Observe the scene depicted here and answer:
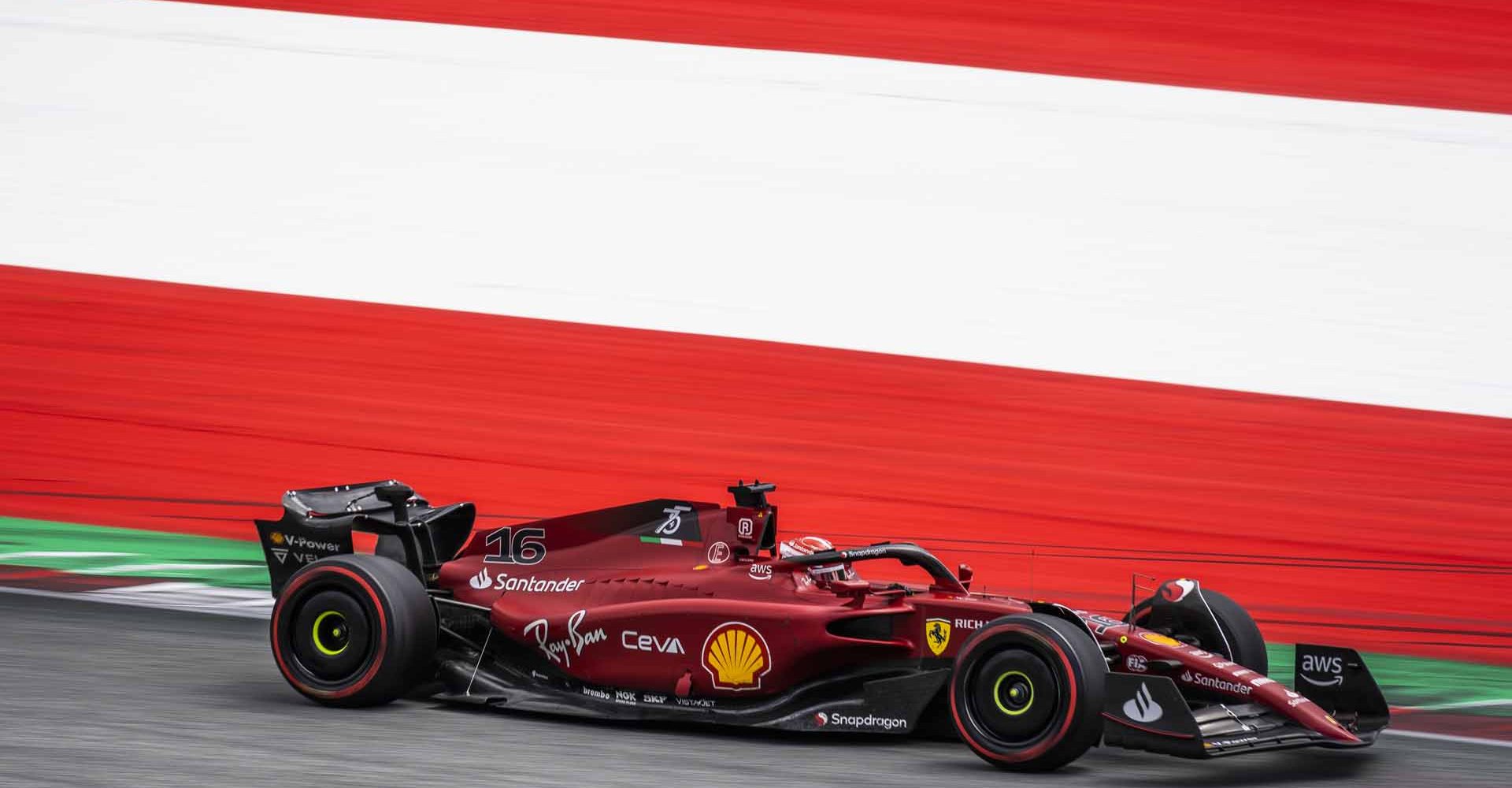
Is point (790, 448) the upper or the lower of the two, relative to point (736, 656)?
upper

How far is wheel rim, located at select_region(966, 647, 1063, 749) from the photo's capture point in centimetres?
616

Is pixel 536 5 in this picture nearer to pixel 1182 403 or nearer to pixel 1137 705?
pixel 1182 403

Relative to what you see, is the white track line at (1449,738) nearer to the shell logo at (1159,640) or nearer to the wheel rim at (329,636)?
the shell logo at (1159,640)

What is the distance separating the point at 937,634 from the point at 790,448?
7378 mm

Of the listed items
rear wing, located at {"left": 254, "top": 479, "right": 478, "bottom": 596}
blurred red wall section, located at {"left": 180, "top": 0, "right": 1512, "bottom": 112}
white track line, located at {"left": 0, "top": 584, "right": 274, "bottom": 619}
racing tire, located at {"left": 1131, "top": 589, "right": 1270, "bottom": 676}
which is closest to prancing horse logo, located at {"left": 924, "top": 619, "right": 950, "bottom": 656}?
racing tire, located at {"left": 1131, "top": 589, "right": 1270, "bottom": 676}

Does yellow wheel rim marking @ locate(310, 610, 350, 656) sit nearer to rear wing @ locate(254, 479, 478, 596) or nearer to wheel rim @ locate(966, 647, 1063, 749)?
rear wing @ locate(254, 479, 478, 596)

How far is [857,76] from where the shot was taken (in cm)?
1638

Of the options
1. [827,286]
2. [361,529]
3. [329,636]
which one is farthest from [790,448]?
[329,636]

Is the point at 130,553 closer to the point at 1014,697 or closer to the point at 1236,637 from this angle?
the point at 1014,697

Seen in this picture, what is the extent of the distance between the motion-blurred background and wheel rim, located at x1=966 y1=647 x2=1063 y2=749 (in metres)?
5.32

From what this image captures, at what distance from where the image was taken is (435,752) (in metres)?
6.36

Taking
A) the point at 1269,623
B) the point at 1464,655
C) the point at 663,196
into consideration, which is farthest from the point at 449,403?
the point at 1464,655

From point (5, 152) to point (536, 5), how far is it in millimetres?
6021

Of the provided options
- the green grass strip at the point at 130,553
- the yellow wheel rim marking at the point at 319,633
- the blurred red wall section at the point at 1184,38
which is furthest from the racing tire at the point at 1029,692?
the blurred red wall section at the point at 1184,38
